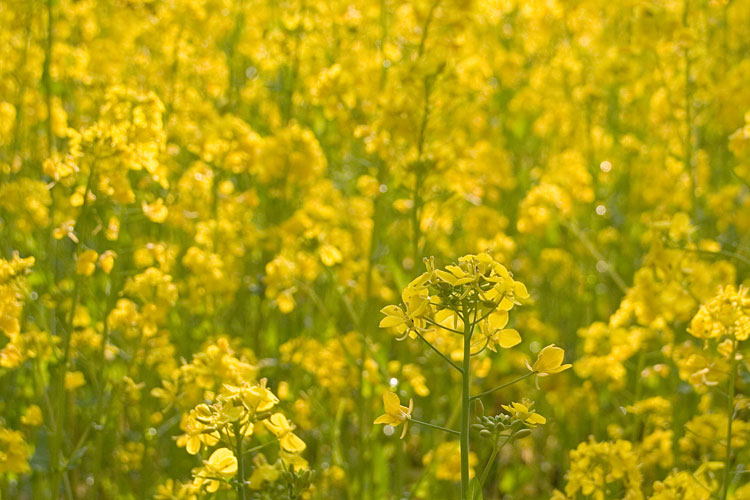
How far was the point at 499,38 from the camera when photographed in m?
6.01

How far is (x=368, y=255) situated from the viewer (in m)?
3.79

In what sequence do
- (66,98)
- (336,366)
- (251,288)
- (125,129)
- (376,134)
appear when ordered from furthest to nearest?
(66,98) < (251,288) < (336,366) < (376,134) < (125,129)

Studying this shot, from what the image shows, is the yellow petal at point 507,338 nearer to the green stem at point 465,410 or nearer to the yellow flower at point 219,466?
the green stem at point 465,410

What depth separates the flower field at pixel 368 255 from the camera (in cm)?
256

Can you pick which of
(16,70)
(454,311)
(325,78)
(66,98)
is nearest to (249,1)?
(66,98)

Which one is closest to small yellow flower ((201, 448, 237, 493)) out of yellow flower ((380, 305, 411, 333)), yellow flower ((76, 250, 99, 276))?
yellow flower ((380, 305, 411, 333))

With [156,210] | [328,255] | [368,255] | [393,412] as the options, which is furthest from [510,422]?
[368,255]

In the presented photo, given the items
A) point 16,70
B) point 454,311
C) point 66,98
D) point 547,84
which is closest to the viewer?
point 454,311

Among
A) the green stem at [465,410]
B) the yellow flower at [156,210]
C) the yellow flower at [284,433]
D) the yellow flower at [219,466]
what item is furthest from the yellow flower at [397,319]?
the yellow flower at [156,210]

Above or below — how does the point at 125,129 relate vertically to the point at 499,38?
below

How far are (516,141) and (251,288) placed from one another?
2.40 metres

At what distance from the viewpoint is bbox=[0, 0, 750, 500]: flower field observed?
2.56 meters

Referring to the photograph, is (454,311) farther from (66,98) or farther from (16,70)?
(66,98)

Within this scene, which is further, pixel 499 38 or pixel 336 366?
pixel 499 38
